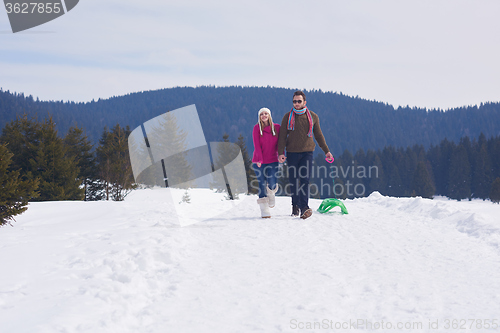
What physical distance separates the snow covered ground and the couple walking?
3.18 ft

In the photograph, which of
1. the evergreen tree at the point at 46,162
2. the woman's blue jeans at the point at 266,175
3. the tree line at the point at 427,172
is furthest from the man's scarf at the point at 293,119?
the tree line at the point at 427,172

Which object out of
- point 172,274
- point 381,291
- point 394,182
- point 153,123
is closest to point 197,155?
point 153,123

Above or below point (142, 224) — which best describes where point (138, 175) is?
above

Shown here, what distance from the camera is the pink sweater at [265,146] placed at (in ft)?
23.7

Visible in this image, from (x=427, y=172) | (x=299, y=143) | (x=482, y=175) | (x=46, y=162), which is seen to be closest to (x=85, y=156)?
(x=46, y=162)

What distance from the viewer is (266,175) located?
24.3 ft

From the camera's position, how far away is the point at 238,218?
24.3 ft

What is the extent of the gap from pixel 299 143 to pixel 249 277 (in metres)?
3.83

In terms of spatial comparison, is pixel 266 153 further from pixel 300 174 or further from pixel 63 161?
pixel 63 161

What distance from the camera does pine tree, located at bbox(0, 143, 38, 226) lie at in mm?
6730

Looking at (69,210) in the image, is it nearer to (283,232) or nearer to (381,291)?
(283,232)

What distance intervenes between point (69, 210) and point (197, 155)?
3551 mm

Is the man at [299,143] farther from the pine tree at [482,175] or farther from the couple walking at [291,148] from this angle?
the pine tree at [482,175]

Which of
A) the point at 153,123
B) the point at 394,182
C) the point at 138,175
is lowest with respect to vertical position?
the point at 394,182
